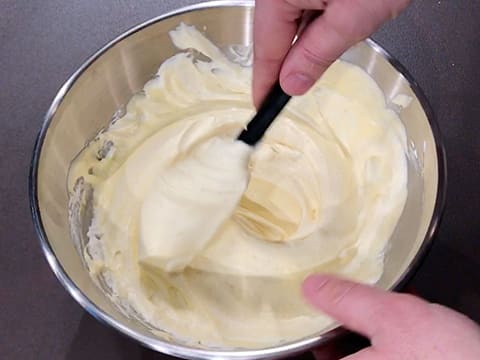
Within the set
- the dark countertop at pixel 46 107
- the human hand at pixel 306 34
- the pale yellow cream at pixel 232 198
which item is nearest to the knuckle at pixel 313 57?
the human hand at pixel 306 34

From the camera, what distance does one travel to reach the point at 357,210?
1.10 metres

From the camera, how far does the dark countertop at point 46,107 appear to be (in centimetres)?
103

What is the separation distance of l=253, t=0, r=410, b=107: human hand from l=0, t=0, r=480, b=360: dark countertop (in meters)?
0.41

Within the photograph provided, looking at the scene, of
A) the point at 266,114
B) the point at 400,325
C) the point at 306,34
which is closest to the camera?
the point at 400,325

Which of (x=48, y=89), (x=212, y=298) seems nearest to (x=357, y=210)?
(x=212, y=298)

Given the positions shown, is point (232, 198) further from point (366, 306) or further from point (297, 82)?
point (366, 306)

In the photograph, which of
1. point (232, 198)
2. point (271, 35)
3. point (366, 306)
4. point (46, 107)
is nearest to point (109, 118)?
point (46, 107)

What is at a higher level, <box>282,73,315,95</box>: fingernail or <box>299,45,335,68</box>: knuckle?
<box>299,45,335,68</box>: knuckle

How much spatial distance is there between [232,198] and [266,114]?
0.54ft

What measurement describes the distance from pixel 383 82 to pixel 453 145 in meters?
0.20

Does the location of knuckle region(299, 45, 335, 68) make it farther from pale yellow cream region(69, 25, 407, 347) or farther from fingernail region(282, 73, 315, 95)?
pale yellow cream region(69, 25, 407, 347)

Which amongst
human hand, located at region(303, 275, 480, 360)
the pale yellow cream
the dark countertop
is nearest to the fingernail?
the pale yellow cream

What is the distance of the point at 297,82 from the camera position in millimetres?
860

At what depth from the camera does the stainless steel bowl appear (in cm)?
86
